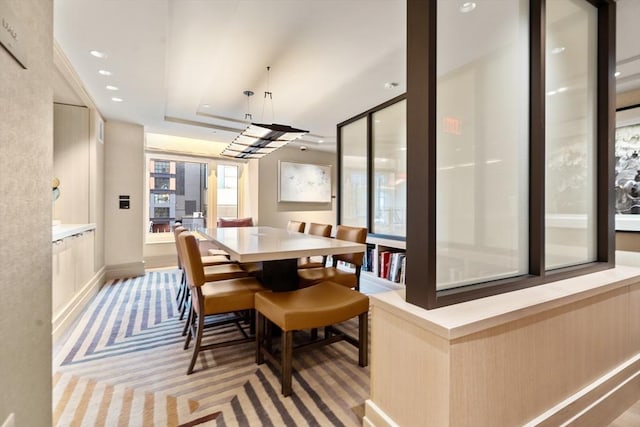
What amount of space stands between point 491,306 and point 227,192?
19.6 feet

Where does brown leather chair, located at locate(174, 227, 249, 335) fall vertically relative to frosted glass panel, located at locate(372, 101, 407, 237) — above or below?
below

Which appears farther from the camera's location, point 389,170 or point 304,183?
point 304,183

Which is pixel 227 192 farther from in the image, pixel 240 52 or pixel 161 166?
pixel 240 52

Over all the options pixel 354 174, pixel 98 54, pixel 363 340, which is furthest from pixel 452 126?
pixel 354 174

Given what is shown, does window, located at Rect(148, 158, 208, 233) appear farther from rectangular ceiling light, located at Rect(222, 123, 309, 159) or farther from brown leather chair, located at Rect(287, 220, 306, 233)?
brown leather chair, located at Rect(287, 220, 306, 233)

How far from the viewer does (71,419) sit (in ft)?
4.81

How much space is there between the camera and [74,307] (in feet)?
9.33

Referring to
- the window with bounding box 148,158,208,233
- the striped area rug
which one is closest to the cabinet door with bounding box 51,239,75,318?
the striped area rug

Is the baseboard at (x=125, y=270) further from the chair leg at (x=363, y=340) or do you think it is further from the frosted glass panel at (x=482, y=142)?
the frosted glass panel at (x=482, y=142)

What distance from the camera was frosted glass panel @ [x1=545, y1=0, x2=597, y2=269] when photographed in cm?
154

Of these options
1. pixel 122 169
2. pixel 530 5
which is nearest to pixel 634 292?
pixel 530 5

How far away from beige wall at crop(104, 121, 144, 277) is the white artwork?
269 centimetres

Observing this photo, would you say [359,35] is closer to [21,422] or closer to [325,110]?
[325,110]

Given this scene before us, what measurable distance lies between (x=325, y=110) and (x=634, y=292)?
11.9ft
